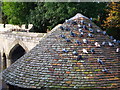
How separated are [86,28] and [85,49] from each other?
35.2 inches

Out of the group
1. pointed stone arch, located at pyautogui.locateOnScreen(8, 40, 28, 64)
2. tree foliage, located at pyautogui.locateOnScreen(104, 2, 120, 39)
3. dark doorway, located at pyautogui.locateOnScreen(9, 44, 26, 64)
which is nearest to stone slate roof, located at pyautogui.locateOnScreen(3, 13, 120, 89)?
tree foliage, located at pyautogui.locateOnScreen(104, 2, 120, 39)

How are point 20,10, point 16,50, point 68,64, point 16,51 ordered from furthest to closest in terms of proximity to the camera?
point 20,10 → point 16,51 → point 16,50 → point 68,64

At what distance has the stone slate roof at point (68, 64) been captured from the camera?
668 cm

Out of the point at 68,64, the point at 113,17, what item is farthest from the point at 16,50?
the point at 68,64

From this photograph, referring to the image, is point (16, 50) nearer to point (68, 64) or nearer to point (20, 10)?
point (20, 10)

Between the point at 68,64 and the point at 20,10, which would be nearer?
the point at 68,64

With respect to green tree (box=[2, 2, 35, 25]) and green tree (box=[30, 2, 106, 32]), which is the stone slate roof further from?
green tree (box=[2, 2, 35, 25])

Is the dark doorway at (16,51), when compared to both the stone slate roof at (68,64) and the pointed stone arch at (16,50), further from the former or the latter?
the stone slate roof at (68,64)

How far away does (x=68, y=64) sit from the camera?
6.96m

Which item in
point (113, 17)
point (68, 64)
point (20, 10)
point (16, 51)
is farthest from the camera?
point (20, 10)

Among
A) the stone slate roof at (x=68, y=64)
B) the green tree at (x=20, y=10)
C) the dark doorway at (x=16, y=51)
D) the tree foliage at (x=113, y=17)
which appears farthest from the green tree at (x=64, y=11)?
the stone slate roof at (x=68, y=64)

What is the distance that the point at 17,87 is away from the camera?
23.9 ft

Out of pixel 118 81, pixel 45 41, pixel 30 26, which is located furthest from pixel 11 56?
pixel 118 81

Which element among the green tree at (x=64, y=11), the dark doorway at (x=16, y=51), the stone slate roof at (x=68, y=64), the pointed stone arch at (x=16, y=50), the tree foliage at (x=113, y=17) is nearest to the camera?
the stone slate roof at (x=68, y=64)
